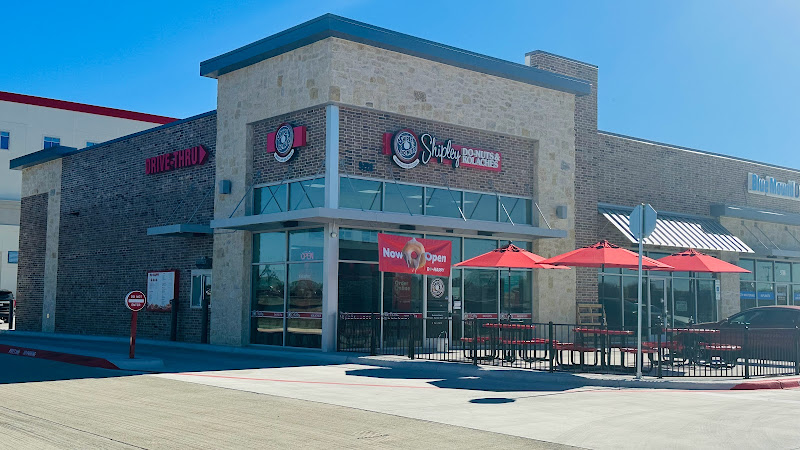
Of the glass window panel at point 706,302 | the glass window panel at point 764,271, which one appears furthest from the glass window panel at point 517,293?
the glass window panel at point 764,271

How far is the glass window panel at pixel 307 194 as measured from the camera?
70.9ft

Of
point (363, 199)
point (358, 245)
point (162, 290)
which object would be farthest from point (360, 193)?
point (162, 290)

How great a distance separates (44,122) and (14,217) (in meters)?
7.28

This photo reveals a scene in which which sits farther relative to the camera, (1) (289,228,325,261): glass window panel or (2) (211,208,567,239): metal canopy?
(1) (289,228,325,261): glass window panel

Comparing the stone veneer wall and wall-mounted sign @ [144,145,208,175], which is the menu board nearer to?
the stone veneer wall

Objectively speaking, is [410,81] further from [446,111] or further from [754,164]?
[754,164]

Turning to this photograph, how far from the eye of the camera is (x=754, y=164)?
35.1 metres

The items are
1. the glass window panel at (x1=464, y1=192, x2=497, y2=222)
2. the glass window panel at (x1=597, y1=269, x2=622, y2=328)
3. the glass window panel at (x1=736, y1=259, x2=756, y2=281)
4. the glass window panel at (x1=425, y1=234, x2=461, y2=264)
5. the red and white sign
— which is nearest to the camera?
the red and white sign

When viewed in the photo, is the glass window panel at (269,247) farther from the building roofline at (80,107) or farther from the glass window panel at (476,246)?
the building roofline at (80,107)

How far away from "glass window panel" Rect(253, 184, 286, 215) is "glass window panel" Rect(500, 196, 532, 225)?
664cm

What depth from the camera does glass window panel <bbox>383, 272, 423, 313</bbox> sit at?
73.4ft

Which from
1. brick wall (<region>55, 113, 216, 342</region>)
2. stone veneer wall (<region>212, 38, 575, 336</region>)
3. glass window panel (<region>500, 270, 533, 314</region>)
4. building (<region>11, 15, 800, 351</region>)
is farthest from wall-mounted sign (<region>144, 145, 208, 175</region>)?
glass window panel (<region>500, 270, 533, 314</region>)

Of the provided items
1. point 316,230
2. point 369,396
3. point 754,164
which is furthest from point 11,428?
point 754,164

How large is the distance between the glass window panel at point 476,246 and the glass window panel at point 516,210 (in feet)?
2.59
